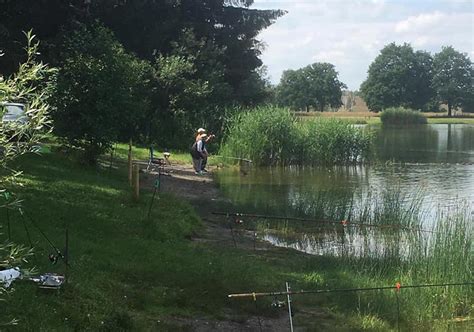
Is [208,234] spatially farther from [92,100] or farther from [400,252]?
[92,100]

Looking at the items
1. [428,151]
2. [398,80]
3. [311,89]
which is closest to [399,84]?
[398,80]

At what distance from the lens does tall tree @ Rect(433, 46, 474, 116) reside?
126375 millimetres

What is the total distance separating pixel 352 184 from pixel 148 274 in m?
17.8

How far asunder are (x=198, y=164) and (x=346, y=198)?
726 cm

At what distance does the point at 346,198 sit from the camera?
67.1 ft

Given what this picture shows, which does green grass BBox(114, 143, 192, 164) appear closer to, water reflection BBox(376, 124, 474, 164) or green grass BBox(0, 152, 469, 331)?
water reflection BBox(376, 124, 474, 164)

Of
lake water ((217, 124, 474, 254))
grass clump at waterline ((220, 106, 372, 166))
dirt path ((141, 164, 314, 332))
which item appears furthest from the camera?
grass clump at waterline ((220, 106, 372, 166))

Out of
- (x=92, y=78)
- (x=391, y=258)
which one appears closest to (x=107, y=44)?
(x=92, y=78)

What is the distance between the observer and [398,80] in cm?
13000

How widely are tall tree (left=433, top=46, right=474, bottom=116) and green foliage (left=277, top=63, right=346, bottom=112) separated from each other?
2184 centimetres

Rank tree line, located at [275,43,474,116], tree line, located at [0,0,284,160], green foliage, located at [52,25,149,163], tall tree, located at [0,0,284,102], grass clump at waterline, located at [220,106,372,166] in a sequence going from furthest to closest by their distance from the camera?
tree line, located at [275,43,474,116]
grass clump at waterline, located at [220,106,372,166]
tall tree, located at [0,0,284,102]
tree line, located at [0,0,284,160]
green foliage, located at [52,25,149,163]

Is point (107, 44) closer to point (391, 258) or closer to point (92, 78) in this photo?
point (92, 78)

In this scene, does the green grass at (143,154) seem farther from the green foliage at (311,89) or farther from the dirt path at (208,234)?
the green foliage at (311,89)

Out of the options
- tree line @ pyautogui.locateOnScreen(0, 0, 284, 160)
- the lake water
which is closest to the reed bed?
the lake water
